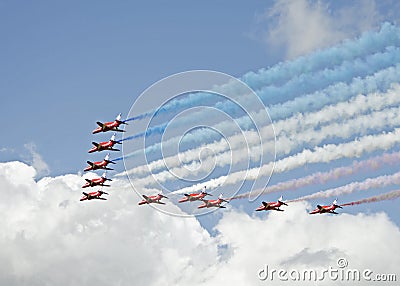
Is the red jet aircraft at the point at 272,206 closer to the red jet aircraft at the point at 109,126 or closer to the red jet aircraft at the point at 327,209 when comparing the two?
the red jet aircraft at the point at 327,209

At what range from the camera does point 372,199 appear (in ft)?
288

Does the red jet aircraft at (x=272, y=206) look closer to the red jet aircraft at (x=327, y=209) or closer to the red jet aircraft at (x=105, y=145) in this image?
the red jet aircraft at (x=327, y=209)

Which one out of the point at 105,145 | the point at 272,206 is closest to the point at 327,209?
the point at 272,206

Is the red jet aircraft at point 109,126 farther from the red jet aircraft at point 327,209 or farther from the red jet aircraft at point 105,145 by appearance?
the red jet aircraft at point 327,209

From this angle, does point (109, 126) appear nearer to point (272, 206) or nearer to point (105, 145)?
point (105, 145)

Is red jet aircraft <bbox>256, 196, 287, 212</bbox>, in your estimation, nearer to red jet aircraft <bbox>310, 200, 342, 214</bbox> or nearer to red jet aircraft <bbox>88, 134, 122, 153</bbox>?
red jet aircraft <bbox>310, 200, 342, 214</bbox>

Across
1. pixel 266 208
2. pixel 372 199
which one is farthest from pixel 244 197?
pixel 372 199

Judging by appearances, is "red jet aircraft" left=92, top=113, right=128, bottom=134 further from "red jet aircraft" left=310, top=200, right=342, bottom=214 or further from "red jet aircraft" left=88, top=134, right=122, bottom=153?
"red jet aircraft" left=310, top=200, right=342, bottom=214

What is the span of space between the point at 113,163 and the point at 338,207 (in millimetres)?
30760

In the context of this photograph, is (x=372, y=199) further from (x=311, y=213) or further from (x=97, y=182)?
(x=97, y=182)

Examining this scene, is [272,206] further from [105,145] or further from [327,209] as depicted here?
[105,145]

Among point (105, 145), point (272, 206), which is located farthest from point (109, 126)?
point (272, 206)

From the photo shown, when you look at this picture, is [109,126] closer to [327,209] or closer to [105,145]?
[105,145]

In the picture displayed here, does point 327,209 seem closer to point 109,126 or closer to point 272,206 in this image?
point 272,206
